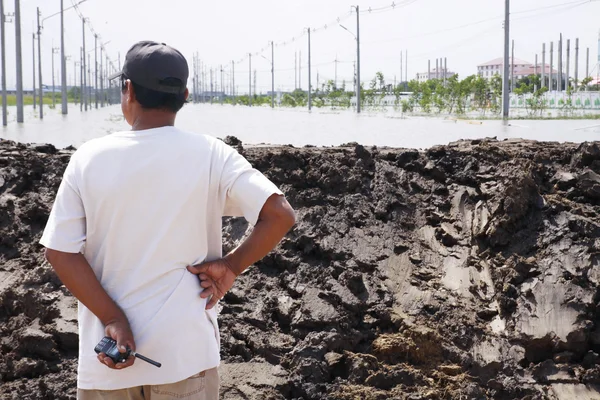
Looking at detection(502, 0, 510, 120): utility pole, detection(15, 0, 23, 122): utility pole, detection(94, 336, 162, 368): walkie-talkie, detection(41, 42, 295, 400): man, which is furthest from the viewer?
detection(502, 0, 510, 120): utility pole

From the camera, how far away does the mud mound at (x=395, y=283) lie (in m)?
5.38

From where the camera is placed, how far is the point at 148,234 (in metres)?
2.30

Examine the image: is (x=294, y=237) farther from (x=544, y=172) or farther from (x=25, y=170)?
(x=25, y=170)

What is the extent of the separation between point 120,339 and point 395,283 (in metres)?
4.51

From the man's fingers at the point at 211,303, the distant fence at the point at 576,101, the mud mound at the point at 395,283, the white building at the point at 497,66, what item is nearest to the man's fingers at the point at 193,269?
the man's fingers at the point at 211,303

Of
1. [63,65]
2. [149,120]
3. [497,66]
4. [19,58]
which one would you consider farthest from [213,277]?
[497,66]

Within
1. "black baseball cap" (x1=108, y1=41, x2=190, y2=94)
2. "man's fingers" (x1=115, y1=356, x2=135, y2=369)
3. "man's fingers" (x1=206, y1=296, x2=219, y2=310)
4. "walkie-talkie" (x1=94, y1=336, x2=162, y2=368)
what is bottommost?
"man's fingers" (x1=115, y1=356, x2=135, y2=369)

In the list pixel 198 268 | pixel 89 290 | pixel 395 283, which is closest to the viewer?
pixel 89 290

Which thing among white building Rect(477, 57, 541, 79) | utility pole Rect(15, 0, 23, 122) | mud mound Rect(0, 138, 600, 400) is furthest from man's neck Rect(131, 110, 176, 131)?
white building Rect(477, 57, 541, 79)

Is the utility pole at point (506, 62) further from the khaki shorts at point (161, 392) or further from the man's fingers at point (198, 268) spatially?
the khaki shorts at point (161, 392)

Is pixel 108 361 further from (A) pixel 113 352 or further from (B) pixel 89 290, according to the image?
(B) pixel 89 290

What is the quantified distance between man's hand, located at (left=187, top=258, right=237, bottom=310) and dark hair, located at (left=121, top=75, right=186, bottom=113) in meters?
0.55

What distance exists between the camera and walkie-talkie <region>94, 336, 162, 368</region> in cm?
218

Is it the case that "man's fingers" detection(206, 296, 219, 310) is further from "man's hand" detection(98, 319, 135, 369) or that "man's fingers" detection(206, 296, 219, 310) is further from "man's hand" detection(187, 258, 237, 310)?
"man's hand" detection(98, 319, 135, 369)
